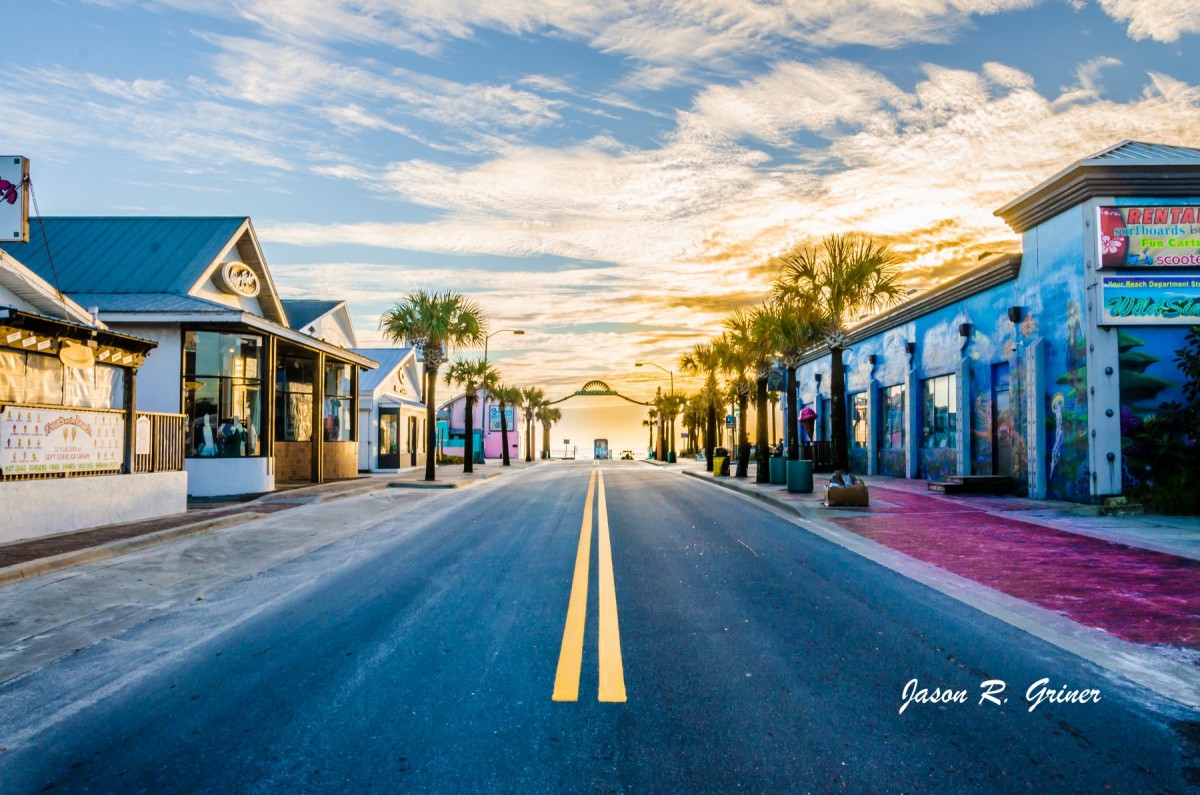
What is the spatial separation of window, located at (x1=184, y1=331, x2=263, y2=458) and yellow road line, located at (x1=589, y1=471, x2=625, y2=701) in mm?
15098

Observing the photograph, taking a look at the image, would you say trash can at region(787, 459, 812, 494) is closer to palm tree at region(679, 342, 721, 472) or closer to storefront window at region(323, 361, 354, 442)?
palm tree at region(679, 342, 721, 472)

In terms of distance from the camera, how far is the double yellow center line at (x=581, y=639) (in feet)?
15.9

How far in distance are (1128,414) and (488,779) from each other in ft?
58.6

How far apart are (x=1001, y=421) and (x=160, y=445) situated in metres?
21.1

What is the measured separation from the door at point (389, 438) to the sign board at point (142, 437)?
26.7 metres

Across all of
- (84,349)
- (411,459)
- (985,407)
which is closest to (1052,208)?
(985,407)

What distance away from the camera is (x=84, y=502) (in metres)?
12.9

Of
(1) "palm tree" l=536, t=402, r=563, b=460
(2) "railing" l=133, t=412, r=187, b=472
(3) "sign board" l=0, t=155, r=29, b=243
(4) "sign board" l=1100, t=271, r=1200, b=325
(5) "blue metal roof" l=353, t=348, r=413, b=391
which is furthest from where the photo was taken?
(1) "palm tree" l=536, t=402, r=563, b=460

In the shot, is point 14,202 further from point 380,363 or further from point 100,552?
point 380,363

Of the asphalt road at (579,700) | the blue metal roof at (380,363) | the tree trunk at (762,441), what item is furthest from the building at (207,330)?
the tree trunk at (762,441)

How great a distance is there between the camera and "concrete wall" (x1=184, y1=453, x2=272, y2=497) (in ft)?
66.1

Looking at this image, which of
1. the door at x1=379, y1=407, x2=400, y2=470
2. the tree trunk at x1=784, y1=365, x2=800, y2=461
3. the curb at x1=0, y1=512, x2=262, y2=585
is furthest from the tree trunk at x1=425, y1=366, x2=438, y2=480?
the curb at x1=0, y1=512, x2=262, y2=585

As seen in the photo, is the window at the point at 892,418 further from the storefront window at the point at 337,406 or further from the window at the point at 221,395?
the window at the point at 221,395

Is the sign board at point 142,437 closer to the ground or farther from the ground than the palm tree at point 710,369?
closer to the ground
